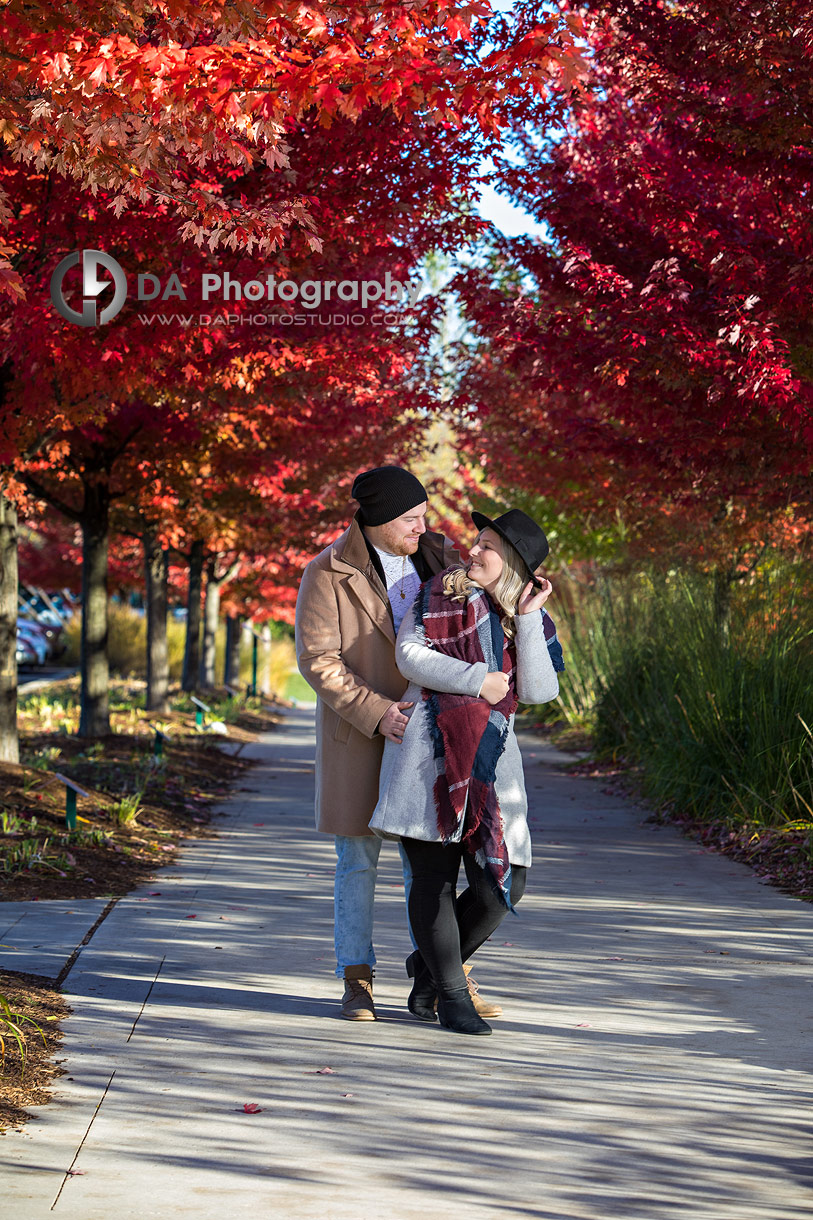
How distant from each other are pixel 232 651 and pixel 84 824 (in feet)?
59.8

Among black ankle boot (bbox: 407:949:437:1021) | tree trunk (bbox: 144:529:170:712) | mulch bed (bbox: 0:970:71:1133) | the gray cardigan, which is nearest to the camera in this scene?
mulch bed (bbox: 0:970:71:1133)

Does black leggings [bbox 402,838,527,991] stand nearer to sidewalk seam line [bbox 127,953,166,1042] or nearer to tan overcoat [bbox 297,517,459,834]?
tan overcoat [bbox 297,517,459,834]

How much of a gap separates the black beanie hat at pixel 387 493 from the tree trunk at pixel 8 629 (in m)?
5.39

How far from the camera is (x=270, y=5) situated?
4309mm

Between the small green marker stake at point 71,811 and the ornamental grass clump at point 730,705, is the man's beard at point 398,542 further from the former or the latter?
the ornamental grass clump at point 730,705

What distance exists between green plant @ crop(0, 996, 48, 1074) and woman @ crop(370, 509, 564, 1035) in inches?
50.0

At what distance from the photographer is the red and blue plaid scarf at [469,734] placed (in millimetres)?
4562

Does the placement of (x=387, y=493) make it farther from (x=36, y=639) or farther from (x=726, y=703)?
(x=36, y=639)

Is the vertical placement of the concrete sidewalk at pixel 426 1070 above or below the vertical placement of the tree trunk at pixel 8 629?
below

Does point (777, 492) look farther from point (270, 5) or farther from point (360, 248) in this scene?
point (270, 5)

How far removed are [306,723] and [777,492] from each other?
11665 millimetres

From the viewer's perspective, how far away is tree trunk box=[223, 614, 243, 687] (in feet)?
85.9

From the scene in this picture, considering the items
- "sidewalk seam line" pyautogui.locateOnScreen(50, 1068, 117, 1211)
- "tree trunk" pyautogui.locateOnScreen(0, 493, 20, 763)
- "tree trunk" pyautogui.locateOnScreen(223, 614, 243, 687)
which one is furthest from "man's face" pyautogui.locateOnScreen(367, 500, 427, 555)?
"tree trunk" pyautogui.locateOnScreen(223, 614, 243, 687)

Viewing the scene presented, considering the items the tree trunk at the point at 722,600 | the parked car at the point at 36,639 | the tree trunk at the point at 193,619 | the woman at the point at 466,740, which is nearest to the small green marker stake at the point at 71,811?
the woman at the point at 466,740
